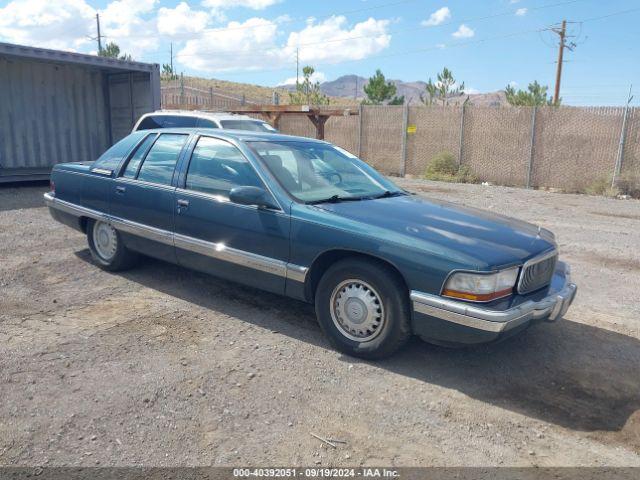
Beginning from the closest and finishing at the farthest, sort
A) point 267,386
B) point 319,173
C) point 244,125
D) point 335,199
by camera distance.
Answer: point 267,386 < point 335,199 < point 319,173 < point 244,125

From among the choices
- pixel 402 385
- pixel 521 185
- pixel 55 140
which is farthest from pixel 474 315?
pixel 521 185

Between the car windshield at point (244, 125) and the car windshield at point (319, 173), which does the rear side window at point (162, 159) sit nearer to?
the car windshield at point (319, 173)

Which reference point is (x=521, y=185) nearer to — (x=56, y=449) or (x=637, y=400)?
(x=637, y=400)

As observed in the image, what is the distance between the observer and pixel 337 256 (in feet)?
13.1

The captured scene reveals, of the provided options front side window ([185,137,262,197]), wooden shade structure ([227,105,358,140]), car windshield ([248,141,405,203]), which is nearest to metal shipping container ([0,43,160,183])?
wooden shade structure ([227,105,358,140])

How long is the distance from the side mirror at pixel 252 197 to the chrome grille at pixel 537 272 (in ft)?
6.13

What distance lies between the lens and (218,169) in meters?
4.70

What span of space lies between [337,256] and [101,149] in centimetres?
1203

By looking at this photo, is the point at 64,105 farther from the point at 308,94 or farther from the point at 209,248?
the point at 308,94

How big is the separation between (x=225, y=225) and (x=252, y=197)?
47 centimetres

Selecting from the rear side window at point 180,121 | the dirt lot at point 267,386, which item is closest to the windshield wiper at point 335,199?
the dirt lot at point 267,386

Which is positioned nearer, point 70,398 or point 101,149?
point 70,398

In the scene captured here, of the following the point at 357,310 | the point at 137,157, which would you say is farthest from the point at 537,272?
the point at 137,157

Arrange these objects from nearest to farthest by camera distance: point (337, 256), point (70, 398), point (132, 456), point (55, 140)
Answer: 1. point (132, 456)
2. point (70, 398)
3. point (337, 256)
4. point (55, 140)
